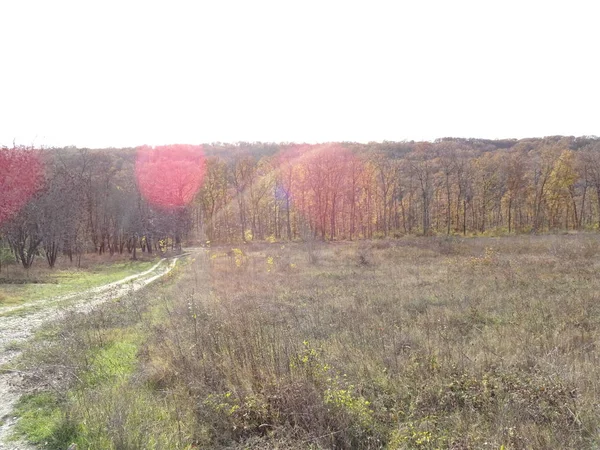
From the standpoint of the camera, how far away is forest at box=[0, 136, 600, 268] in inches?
1962

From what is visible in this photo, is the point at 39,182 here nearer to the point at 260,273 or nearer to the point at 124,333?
the point at 260,273

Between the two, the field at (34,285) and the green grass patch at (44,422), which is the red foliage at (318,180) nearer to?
the field at (34,285)

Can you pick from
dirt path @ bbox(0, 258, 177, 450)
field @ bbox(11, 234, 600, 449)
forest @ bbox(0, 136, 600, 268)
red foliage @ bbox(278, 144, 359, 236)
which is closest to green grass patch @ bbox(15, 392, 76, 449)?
field @ bbox(11, 234, 600, 449)

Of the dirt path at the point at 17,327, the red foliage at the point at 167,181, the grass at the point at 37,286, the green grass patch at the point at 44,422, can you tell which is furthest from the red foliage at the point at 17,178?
the green grass patch at the point at 44,422

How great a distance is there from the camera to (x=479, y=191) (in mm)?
62875

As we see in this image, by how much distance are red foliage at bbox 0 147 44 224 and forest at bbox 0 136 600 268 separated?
3430 mm

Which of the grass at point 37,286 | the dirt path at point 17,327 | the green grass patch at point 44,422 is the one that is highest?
the green grass patch at point 44,422

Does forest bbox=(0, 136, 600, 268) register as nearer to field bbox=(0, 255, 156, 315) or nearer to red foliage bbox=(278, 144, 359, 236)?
red foliage bbox=(278, 144, 359, 236)

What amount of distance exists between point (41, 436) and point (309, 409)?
132 inches

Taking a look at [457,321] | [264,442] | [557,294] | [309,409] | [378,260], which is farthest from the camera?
[378,260]

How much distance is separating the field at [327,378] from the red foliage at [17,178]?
848 inches

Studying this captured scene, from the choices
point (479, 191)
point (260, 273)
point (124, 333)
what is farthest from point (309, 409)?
point (479, 191)

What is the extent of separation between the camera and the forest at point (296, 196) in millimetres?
49844

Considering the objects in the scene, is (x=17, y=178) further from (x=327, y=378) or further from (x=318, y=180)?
(x=318, y=180)
